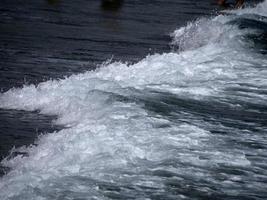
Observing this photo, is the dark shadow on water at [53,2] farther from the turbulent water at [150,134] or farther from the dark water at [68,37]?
the turbulent water at [150,134]

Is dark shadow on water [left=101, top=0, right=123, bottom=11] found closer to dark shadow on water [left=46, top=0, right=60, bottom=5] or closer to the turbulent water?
dark shadow on water [left=46, top=0, right=60, bottom=5]

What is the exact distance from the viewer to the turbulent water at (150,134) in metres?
4.73

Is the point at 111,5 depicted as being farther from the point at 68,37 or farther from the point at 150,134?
the point at 150,134

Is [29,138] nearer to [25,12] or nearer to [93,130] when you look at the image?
[93,130]

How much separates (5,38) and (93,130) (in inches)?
228

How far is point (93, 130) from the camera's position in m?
5.77

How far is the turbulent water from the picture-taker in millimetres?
4727

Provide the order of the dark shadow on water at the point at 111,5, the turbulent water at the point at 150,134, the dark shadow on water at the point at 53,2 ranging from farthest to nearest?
the dark shadow on water at the point at 53,2, the dark shadow on water at the point at 111,5, the turbulent water at the point at 150,134

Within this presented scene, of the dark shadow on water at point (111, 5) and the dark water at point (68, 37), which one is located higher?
the dark shadow on water at point (111, 5)

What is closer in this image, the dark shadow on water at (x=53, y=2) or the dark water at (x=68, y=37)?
the dark water at (x=68, y=37)

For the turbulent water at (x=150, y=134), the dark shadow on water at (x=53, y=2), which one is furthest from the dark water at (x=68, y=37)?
the turbulent water at (x=150, y=134)

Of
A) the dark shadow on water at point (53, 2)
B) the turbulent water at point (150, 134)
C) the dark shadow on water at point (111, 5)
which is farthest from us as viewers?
the dark shadow on water at point (53, 2)

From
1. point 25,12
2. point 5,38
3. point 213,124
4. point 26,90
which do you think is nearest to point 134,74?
point 26,90

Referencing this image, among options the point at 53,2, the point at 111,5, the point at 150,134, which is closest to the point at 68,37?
the point at 53,2
